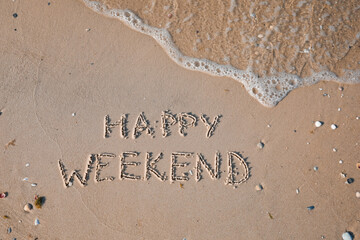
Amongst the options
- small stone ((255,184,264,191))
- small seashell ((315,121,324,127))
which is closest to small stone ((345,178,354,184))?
small seashell ((315,121,324,127))

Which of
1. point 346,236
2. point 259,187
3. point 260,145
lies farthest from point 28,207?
point 346,236

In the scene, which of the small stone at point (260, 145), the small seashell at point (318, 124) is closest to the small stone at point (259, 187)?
the small stone at point (260, 145)

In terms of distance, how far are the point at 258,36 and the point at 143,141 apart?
83.2 inches

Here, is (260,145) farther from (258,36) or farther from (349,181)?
(258,36)

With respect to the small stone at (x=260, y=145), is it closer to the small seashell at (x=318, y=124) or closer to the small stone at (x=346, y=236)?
the small seashell at (x=318, y=124)

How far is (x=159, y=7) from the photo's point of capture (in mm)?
3480

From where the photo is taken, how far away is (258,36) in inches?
136

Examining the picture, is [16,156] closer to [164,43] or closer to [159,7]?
[164,43]

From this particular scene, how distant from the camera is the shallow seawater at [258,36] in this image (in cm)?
337

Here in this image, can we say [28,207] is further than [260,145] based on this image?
No

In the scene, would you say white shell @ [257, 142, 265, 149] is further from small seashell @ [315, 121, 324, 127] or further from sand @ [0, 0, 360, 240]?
small seashell @ [315, 121, 324, 127]

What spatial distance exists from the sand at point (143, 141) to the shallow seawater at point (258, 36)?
0.56ft

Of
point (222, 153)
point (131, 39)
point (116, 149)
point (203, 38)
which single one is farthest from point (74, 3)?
point (222, 153)

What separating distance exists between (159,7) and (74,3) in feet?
3.71
